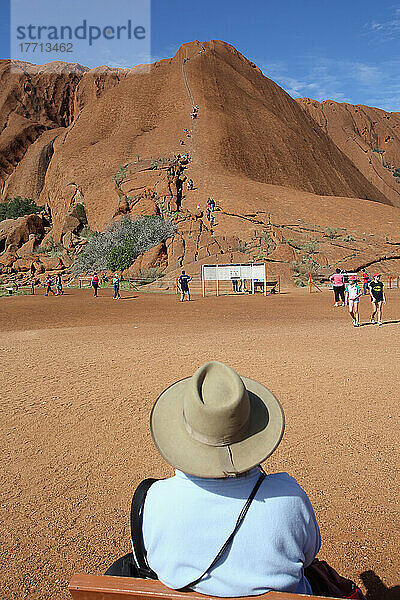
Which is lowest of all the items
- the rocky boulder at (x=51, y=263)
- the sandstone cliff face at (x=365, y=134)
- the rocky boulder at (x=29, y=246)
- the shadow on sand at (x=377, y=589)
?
the shadow on sand at (x=377, y=589)

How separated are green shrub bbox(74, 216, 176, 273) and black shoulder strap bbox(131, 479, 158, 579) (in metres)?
43.1

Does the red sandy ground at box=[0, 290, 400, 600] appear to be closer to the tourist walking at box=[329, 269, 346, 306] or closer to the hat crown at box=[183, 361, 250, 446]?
the hat crown at box=[183, 361, 250, 446]

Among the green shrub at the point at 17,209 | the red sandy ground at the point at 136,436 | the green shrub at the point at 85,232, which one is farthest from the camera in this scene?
the green shrub at the point at 17,209

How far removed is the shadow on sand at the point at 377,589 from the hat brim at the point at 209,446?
73.0 inches

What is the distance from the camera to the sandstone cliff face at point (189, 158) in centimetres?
5069

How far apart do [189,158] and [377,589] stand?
210 ft

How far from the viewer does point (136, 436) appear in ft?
19.8

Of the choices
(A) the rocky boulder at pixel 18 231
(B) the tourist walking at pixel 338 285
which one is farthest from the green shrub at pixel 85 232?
(B) the tourist walking at pixel 338 285

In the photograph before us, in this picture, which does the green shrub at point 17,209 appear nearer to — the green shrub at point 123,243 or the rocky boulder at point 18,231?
the rocky boulder at point 18,231

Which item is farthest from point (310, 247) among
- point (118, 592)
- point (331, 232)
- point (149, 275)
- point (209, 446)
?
point (118, 592)

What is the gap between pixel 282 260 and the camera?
40.1 meters

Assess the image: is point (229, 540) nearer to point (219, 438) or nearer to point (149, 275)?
point (219, 438)

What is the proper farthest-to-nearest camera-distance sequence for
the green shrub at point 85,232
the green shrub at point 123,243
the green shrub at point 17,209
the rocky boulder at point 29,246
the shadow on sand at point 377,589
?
the green shrub at point 17,209
the green shrub at point 85,232
the rocky boulder at point 29,246
the green shrub at point 123,243
the shadow on sand at point 377,589

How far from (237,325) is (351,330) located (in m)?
3.77
